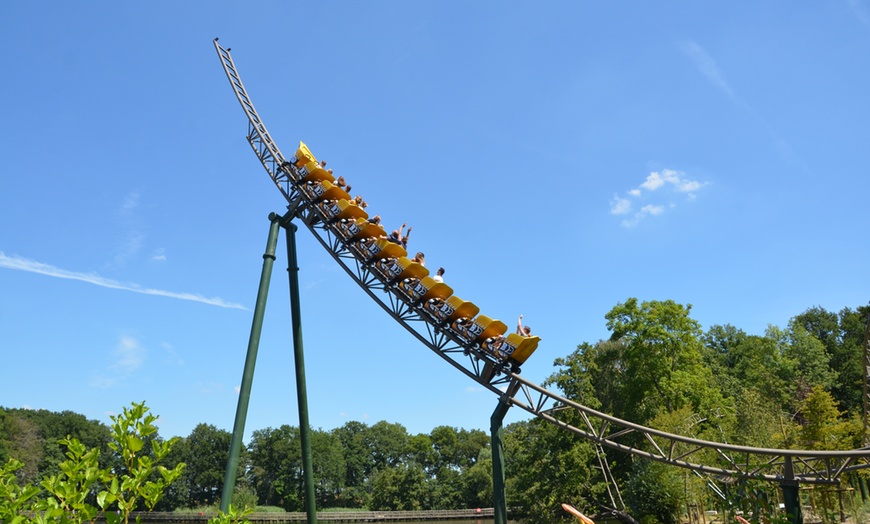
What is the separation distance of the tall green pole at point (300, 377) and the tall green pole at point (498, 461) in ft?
12.4

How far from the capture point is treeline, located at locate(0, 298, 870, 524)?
2427 centimetres

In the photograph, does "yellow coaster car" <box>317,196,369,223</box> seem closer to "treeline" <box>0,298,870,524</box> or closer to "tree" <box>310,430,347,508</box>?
"treeline" <box>0,298,870,524</box>

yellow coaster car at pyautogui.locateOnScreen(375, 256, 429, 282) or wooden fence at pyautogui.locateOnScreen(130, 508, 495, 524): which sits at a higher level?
yellow coaster car at pyautogui.locateOnScreen(375, 256, 429, 282)

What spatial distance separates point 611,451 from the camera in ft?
101

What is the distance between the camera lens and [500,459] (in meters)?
10.7

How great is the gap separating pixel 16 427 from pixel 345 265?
204 feet

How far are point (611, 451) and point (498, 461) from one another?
22.1 m

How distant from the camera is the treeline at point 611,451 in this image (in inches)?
955

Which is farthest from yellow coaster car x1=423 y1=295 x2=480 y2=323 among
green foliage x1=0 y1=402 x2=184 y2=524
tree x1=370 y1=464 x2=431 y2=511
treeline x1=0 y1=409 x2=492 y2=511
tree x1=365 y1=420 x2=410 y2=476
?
tree x1=365 y1=420 x2=410 y2=476

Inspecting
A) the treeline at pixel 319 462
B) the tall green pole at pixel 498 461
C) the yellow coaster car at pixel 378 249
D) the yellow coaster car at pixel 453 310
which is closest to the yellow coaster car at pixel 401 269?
the yellow coaster car at pixel 378 249

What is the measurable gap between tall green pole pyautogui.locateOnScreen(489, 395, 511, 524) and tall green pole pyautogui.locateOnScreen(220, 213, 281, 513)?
4.27 m

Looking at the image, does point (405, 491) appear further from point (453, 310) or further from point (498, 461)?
point (453, 310)

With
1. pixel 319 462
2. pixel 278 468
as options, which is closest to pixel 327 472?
pixel 319 462

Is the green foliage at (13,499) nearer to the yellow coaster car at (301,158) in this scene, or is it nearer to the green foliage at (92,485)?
the green foliage at (92,485)
